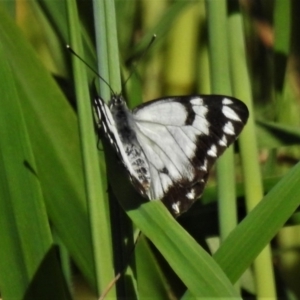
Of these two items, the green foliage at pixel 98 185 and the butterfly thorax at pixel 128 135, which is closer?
the green foliage at pixel 98 185

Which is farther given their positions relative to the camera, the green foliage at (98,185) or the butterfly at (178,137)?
the butterfly at (178,137)

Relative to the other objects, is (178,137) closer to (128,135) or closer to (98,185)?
(128,135)

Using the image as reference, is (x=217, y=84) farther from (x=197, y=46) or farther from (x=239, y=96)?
(x=197, y=46)

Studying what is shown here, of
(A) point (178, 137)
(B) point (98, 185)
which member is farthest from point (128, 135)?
(B) point (98, 185)

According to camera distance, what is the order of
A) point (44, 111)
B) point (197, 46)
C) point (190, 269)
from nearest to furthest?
point (190, 269) < point (44, 111) < point (197, 46)

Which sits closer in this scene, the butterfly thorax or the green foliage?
the green foliage

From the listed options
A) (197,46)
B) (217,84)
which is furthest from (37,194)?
(197,46)

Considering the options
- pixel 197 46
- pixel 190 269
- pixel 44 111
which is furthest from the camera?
pixel 197 46
